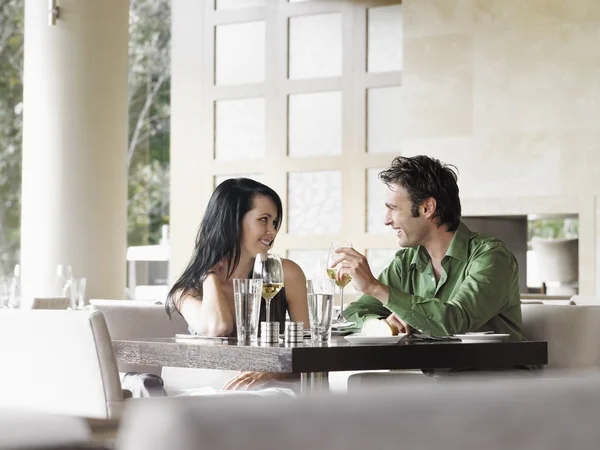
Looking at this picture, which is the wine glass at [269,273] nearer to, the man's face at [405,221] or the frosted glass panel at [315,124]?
the man's face at [405,221]

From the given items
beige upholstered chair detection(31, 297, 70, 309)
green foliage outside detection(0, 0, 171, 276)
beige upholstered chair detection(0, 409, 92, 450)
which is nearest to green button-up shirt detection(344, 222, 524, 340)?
beige upholstered chair detection(0, 409, 92, 450)

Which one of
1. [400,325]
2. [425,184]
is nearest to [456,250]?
[425,184]

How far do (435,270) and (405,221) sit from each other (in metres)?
0.18

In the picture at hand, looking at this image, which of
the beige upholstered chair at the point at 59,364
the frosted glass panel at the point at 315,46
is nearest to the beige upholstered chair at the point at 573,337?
the beige upholstered chair at the point at 59,364

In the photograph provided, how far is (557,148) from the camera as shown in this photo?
6.48 metres

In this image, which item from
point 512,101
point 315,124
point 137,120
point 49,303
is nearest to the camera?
point 49,303

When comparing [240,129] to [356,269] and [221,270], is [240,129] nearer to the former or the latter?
[221,270]

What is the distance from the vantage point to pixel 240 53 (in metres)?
8.20

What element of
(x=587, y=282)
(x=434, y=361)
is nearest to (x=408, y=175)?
(x=434, y=361)

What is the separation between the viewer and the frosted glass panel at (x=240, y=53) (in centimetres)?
807

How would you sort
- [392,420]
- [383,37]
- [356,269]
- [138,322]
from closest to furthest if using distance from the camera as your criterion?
[392,420] → [356,269] → [138,322] → [383,37]

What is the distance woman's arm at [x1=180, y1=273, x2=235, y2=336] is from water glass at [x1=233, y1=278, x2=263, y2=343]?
25 centimetres

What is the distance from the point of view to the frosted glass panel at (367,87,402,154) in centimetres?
754

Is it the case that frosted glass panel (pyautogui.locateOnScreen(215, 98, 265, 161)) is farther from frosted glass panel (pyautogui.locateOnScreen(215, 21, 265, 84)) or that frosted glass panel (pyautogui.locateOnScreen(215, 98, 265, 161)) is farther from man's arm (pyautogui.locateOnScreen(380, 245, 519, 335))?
man's arm (pyautogui.locateOnScreen(380, 245, 519, 335))
